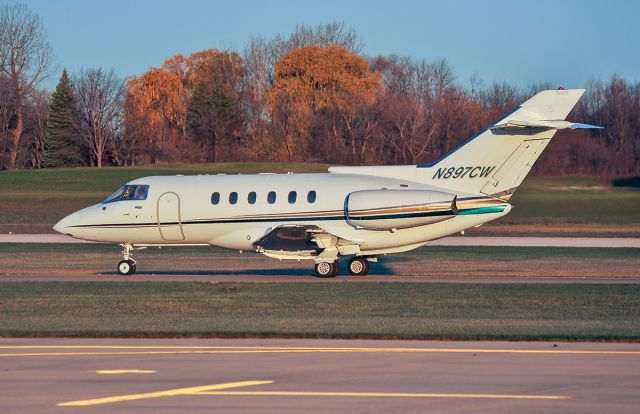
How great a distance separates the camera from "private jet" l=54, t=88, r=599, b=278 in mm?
27391

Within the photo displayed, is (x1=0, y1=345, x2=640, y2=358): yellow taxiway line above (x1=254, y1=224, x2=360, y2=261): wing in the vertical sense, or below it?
below

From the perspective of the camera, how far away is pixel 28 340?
53.9ft

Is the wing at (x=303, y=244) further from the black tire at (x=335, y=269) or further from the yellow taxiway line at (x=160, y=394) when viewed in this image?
the yellow taxiway line at (x=160, y=394)

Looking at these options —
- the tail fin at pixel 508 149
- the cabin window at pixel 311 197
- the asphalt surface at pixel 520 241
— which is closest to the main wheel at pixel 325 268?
the cabin window at pixel 311 197

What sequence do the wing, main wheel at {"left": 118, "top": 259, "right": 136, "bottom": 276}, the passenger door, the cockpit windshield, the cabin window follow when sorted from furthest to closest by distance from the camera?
the cockpit windshield
main wheel at {"left": 118, "top": 259, "right": 136, "bottom": 276}
the passenger door
the cabin window
the wing

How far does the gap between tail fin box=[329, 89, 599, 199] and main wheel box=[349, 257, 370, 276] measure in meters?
3.30

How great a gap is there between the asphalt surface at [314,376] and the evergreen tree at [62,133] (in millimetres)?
87680

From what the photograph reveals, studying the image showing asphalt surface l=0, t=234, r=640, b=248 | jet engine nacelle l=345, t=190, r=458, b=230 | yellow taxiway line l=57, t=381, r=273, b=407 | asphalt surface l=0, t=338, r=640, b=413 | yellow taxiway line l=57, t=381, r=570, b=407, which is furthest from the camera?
asphalt surface l=0, t=234, r=640, b=248

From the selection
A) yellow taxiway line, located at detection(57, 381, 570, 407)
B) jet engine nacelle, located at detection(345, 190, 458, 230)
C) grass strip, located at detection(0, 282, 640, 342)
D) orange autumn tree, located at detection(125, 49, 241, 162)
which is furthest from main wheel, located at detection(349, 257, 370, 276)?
orange autumn tree, located at detection(125, 49, 241, 162)

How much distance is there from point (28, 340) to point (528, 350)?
25.4ft

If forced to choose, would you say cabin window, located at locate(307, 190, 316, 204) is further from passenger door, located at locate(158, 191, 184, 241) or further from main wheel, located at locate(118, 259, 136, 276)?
main wheel, located at locate(118, 259, 136, 276)

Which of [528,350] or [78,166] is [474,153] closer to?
[528,350]

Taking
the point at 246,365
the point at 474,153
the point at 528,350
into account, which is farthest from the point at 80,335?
the point at 474,153

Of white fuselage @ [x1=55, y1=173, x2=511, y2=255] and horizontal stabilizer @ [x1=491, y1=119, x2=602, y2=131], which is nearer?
horizontal stabilizer @ [x1=491, y1=119, x2=602, y2=131]
